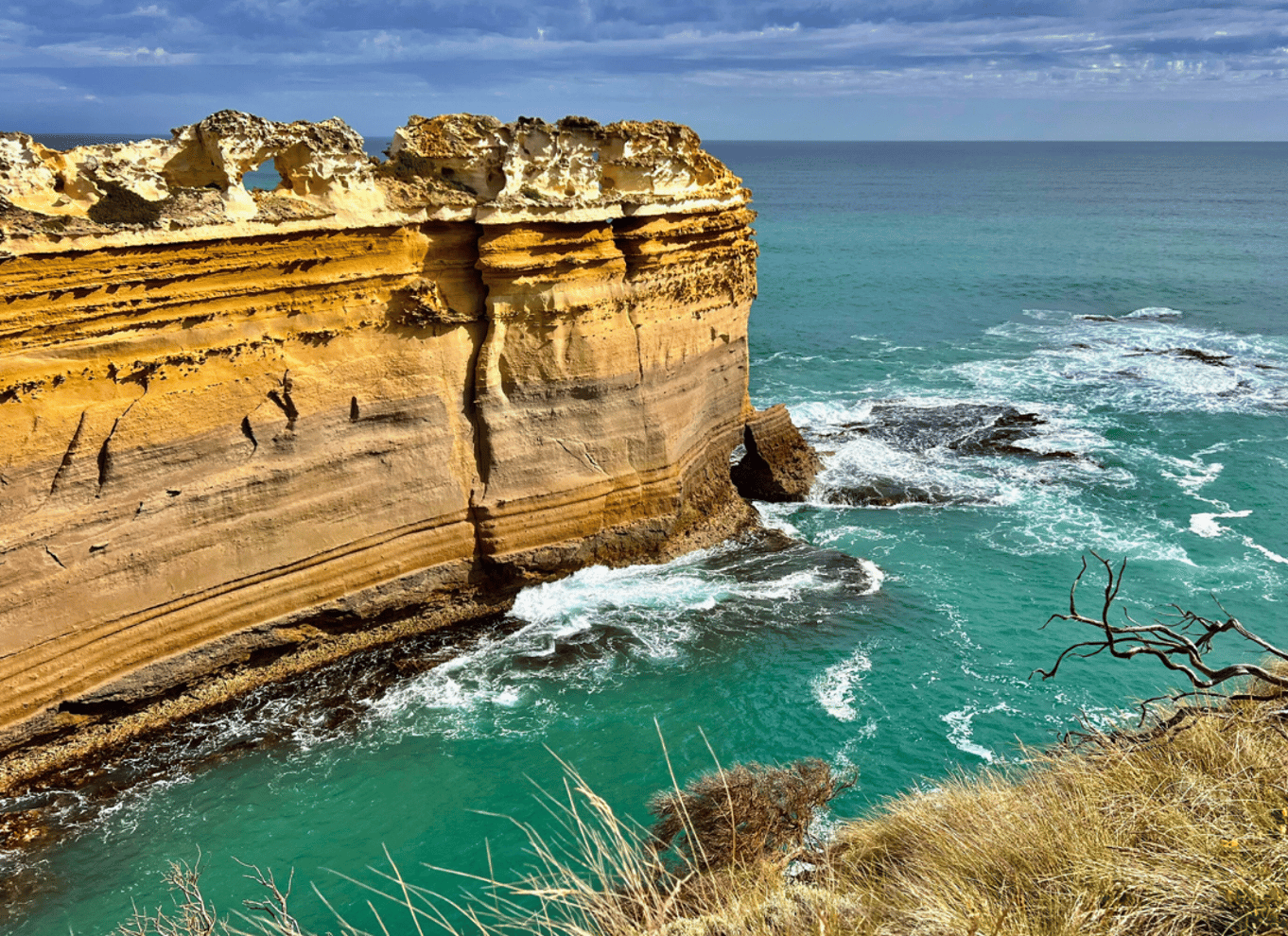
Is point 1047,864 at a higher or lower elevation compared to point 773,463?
higher

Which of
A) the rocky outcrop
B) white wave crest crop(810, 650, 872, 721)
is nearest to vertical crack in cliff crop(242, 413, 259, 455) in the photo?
white wave crest crop(810, 650, 872, 721)

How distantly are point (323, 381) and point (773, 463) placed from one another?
8.86m

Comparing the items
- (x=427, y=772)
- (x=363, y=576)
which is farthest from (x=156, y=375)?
(x=427, y=772)

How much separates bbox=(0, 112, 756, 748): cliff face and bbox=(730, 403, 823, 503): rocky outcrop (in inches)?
97.1

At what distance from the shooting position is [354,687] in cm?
1141

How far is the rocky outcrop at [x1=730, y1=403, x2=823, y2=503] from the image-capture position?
1734 cm

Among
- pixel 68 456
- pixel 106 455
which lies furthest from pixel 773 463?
pixel 68 456

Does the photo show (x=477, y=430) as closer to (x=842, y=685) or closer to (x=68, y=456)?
(x=68, y=456)

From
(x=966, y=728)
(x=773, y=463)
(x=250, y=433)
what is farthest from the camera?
(x=773, y=463)

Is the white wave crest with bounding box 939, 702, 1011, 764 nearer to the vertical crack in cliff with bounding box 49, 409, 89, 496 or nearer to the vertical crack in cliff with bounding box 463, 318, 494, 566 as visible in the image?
the vertical crack in cliff with bounding box 463, 318, 494, 566

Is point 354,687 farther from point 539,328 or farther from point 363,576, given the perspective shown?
point 539,328

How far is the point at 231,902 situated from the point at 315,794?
4.68 feet

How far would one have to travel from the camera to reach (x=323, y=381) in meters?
11.4

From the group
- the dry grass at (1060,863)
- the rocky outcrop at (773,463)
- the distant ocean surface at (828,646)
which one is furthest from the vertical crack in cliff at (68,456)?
the rocky outcrop at (773,463)
